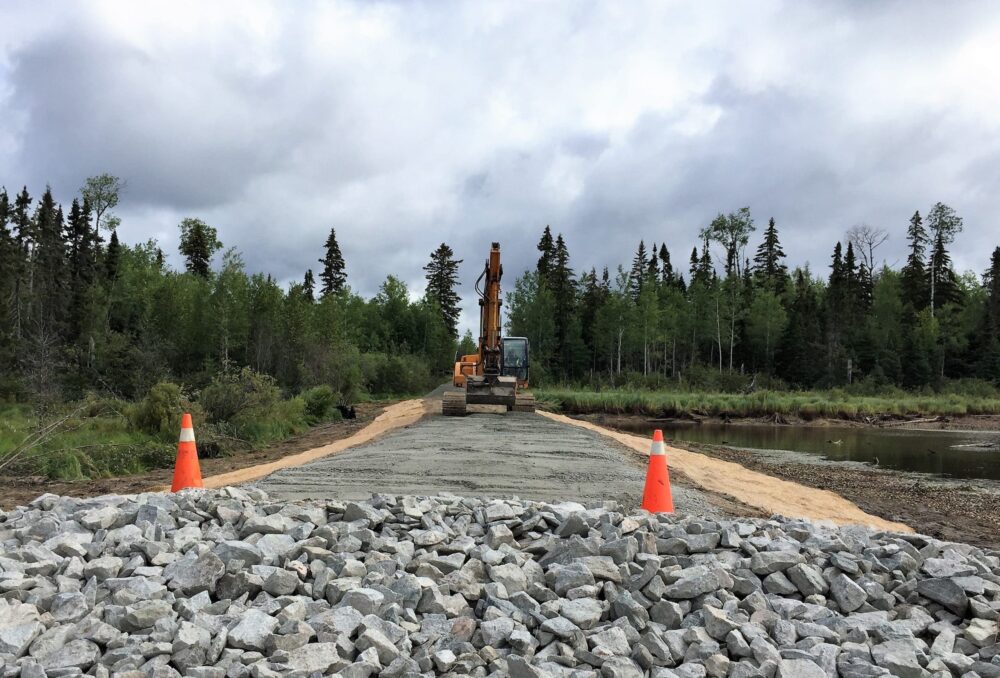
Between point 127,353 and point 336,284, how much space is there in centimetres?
4311

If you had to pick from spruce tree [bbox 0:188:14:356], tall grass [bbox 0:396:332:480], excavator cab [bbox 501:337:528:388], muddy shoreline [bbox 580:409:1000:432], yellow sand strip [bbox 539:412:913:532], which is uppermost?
spruce tree [bbox 0:188:14:356]

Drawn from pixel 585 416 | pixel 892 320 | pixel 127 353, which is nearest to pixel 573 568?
pixel 585 416

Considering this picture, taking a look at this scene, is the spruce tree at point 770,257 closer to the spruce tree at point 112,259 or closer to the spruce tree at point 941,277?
the spruce tree at point 941,277

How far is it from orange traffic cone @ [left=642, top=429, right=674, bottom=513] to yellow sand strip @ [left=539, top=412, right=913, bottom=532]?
2673 millimetres

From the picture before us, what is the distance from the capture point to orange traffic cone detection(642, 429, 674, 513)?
20.3ft

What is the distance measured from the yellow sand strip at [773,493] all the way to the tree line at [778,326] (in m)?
34.0

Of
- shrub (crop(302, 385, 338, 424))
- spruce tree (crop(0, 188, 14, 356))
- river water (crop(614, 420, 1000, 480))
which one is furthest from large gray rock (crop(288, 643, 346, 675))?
spruce tree (crop(0, 188, 14, 356))

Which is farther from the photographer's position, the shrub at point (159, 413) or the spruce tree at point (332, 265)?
the spruce tree at point (332, 265)

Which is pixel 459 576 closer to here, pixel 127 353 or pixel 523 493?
pixel 523 493

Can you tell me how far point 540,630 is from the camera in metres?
3.71

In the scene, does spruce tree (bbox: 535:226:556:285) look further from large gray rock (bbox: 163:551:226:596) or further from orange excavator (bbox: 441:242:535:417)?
large gray rock (bbox: 163:551:226:596)

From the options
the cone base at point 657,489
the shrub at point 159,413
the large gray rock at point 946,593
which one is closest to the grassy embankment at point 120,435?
the shrub at point 159,413

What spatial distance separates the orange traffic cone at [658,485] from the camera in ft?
20.3

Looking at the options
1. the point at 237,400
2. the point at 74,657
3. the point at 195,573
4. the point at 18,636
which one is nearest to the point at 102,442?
the point at 237,400
